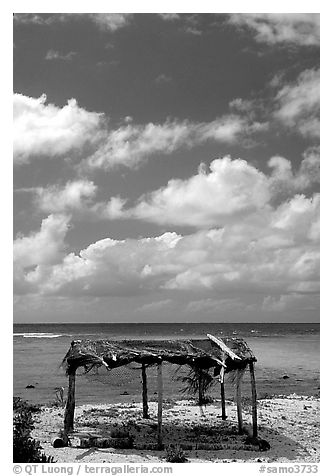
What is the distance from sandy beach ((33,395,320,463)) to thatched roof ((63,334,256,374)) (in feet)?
4.47

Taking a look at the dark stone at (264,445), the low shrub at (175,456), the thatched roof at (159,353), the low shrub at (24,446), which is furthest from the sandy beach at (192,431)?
the thatched roof at (159,353)

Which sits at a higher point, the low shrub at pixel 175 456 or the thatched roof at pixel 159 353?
the thatched roof at pixel 159 353

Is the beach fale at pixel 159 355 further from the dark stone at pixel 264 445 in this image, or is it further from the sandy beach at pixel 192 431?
the sandy beach at pixel 192 431

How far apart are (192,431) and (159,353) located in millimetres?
2437

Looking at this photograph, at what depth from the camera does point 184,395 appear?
17.8m

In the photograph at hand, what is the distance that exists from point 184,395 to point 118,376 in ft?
13.8

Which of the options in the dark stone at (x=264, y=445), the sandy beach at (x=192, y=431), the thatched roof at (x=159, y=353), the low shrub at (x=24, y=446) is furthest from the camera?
the thatched roof at (x=159, y=353)

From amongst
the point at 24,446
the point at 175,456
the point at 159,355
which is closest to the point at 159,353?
the point at 159,355

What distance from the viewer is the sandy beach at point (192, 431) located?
9.50m

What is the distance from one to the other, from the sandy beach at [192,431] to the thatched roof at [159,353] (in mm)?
1361
